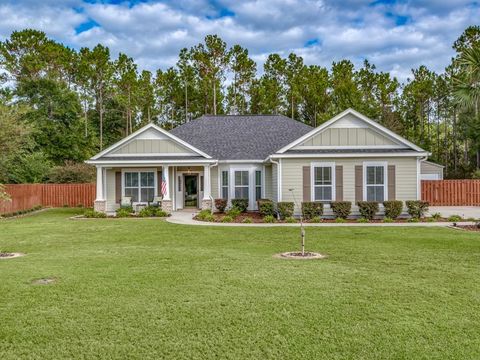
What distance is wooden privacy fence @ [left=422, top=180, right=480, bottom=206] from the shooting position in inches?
1077

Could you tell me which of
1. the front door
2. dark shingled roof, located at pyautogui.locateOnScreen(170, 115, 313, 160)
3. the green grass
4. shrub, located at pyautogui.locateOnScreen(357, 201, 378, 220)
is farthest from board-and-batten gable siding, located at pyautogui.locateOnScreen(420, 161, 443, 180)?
the green grass

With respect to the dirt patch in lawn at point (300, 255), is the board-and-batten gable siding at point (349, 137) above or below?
above

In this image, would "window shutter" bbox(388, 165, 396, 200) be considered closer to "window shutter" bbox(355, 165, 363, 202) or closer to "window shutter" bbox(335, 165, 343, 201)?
"window shutter" bbox(355, 165, 363, 202)

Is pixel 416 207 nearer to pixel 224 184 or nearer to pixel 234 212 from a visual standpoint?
pixel 234 212

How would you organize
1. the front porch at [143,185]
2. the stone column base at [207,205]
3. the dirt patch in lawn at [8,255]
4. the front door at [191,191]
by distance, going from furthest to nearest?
the front door at [191,191], the front porch at [143,185], the stone column base at [207,205], the dirt patch in lawn at [8,255]

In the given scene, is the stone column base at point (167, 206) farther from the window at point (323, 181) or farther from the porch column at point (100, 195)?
the window at point (323, 181)

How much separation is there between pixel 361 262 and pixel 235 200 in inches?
492

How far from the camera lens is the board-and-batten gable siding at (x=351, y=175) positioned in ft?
60.6

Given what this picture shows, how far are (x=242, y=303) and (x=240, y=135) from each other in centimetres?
1995

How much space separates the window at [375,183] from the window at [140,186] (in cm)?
1105

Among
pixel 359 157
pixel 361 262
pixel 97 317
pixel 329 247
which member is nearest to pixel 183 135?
pixel 359 157

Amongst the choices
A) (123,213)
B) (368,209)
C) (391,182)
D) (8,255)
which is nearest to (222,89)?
(123,213)

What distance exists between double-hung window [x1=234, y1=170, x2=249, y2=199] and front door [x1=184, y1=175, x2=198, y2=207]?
3492 millimetres

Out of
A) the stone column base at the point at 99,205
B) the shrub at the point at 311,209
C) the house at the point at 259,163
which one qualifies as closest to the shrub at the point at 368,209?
the house at the point at 259,163
